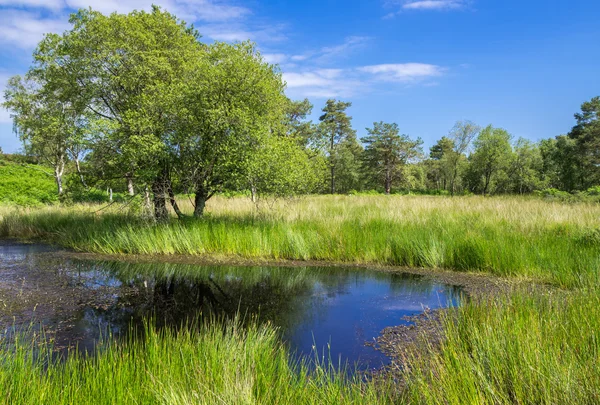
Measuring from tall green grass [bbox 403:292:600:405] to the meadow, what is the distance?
0.02m

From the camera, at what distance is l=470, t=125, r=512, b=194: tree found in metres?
33.9

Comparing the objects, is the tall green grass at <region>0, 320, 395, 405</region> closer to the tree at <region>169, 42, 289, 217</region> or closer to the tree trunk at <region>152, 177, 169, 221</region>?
the tree at <region>169, 42, 289, 217</region>

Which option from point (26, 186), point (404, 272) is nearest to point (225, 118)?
point (404, 272)

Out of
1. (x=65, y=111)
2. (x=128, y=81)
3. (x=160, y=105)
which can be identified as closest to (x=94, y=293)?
(x=160, y=105)

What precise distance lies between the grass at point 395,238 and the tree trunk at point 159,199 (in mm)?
441

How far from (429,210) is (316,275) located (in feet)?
20.8

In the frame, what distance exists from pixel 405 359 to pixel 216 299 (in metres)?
4.19

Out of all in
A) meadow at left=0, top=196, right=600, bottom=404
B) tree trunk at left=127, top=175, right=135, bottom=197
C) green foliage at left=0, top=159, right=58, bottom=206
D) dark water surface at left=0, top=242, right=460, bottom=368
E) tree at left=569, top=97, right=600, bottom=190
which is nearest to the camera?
meadow at left=0, top=196, right=600, bottom=404

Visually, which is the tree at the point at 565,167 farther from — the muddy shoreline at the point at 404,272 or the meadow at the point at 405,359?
the muddy shoreline at the point at 404,272

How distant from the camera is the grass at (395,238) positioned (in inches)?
318

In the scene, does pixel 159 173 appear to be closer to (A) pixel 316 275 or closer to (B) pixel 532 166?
(A) pixel 316 275

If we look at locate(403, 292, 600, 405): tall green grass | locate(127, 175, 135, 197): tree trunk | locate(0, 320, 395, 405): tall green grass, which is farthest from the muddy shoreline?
locate(127, 175, 135, 197): tree trunk

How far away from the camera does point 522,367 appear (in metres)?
2.99

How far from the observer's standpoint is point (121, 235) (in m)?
11.6
